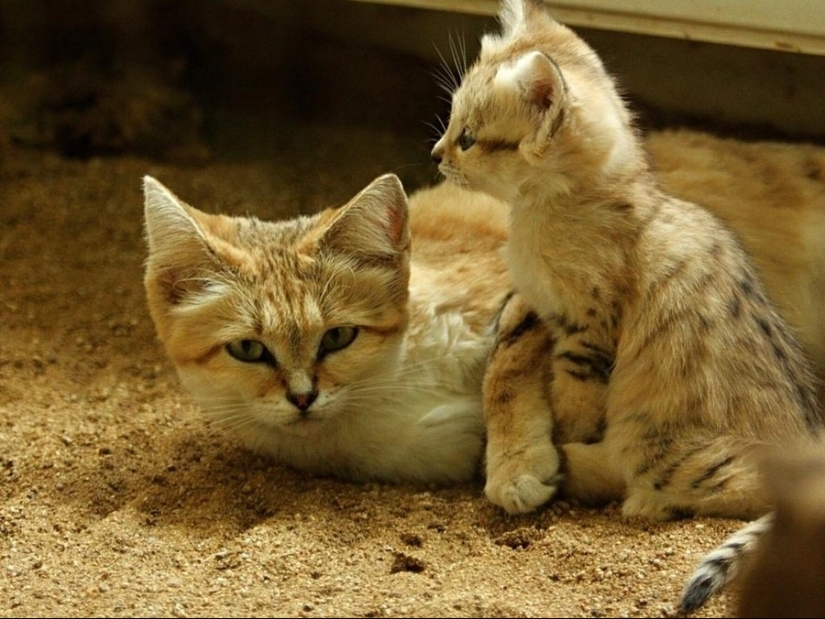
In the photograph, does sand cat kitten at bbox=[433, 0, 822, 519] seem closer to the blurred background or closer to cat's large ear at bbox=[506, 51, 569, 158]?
cat's large ear at bbox=[506, 51, 569, 158]

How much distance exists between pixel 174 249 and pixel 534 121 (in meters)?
0.95

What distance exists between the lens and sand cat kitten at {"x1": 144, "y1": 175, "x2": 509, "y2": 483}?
2.64 m

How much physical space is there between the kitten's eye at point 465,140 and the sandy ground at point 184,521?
0.92m

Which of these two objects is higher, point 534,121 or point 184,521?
point 534,121

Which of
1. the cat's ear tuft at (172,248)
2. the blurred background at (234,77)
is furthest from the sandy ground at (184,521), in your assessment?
the blurred background at (234,77)

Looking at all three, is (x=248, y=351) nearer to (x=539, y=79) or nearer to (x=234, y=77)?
(x=539, y=79)

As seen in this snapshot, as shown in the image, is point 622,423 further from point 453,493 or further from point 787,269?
point 787,269

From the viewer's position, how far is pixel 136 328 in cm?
384

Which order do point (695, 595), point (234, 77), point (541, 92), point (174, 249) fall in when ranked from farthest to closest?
point (234, 77) → point (174, 249) → point (541, 92) → point (695, 595)

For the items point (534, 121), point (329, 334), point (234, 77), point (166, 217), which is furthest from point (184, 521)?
point (234, 77)

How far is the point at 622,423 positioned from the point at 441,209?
1.12m

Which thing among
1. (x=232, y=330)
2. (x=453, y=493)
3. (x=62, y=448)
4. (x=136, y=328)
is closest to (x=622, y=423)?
(x=453, y=493)

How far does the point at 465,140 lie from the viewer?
2.77 meters

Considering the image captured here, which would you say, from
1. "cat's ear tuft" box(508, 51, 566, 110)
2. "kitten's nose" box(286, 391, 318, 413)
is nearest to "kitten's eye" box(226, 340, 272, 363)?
"kitten's nose" box(286, 391, 318, 413)
